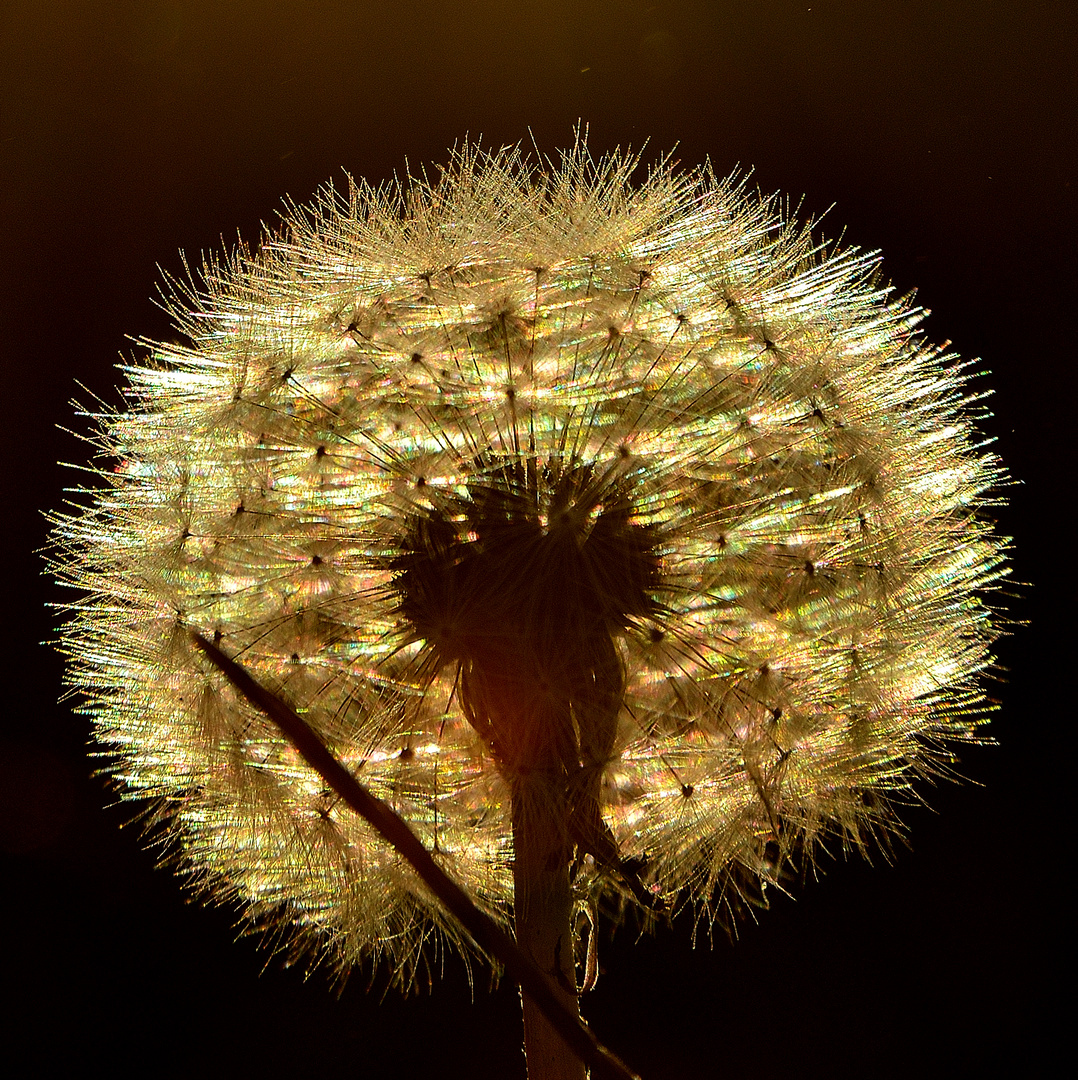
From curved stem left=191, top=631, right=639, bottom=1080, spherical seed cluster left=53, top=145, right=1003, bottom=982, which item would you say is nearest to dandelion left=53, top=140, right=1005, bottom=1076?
spherical seed cluster left=53, top=145, right=1003, bottom=982

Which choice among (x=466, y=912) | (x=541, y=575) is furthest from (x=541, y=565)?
(x=466, y=912)

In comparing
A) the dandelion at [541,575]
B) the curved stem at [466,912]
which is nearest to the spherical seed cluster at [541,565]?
the dandelion at [541,575]

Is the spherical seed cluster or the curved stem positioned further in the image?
the spherical seed cluster

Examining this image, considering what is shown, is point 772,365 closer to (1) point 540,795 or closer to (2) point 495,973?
(1) point 540,795

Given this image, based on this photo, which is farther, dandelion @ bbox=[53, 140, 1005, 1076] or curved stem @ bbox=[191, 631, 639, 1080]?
dandelion @ bbox=[53, 140, 1005, 1076]

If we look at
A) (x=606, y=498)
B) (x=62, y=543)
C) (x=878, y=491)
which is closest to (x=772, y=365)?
(x=878, y=491)

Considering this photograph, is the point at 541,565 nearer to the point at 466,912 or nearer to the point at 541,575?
the point at 541,575

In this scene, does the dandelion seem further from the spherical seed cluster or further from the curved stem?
the curved stem

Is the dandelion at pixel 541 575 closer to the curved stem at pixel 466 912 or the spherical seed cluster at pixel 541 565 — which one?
the spherical seed cluster at pixel 541 565
